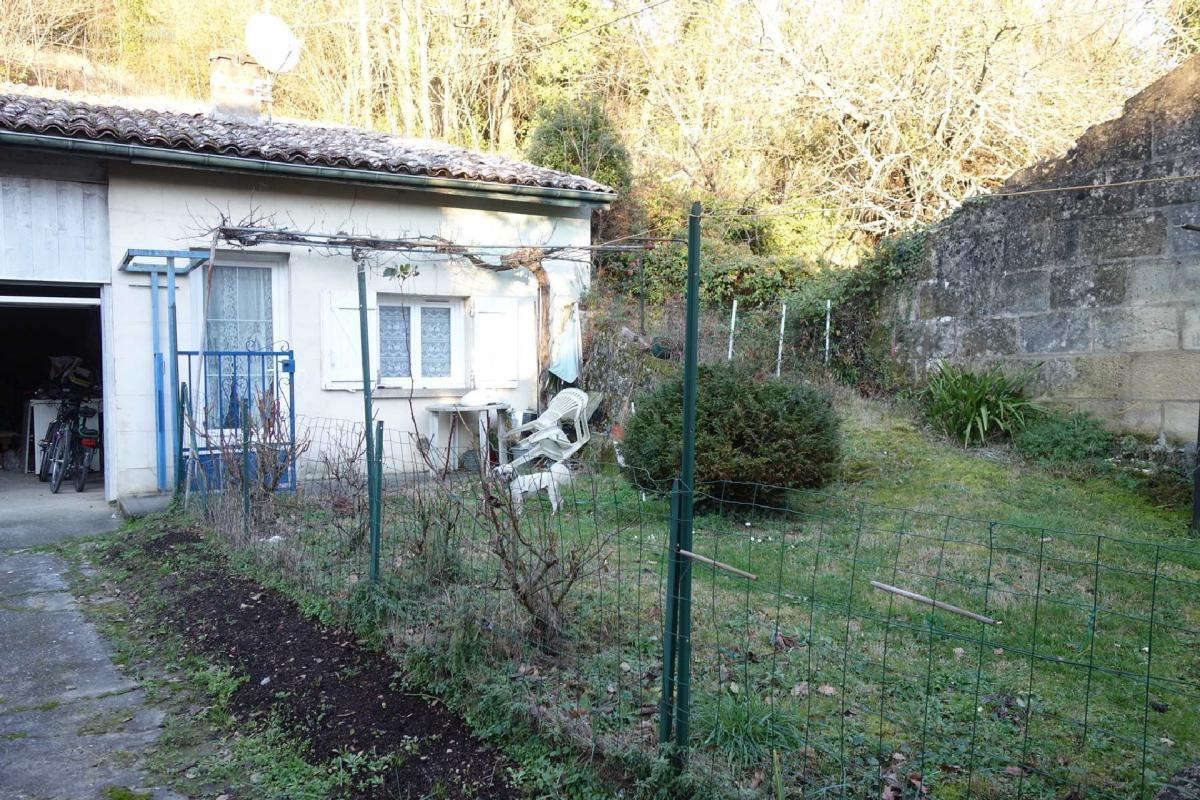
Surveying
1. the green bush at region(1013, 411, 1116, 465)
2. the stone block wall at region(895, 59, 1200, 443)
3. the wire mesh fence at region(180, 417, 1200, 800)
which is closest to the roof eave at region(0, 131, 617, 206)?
the wire mesh fence at region(180, 417, 1200, 800)

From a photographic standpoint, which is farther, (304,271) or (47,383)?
(47,383)

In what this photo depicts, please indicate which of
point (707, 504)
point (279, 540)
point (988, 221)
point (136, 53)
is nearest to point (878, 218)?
point (988, 221)

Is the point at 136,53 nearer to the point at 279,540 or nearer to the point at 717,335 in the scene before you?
the point at 717,335

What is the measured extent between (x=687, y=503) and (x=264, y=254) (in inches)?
306

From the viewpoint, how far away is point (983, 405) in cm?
815

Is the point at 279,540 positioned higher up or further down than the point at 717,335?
further down

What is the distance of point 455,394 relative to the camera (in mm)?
10383

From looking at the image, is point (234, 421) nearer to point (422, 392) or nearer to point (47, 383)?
point (422, 392)

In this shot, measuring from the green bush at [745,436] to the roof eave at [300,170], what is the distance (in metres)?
4.32

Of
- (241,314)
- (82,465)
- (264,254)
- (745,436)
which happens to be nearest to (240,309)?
(241,314)

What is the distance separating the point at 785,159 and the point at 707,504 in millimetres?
10512

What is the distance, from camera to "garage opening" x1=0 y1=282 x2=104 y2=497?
9383mm

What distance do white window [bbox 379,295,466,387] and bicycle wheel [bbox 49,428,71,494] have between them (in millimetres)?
3523

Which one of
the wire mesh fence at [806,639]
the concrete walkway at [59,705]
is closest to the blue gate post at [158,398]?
the concrete walkway at [59,705]
